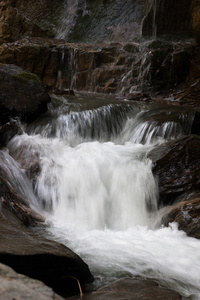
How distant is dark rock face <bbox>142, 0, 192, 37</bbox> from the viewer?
15125 mm

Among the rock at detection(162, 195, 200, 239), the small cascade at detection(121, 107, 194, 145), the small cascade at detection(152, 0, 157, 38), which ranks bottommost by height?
the rock at detection(162, 195, 200, 239)

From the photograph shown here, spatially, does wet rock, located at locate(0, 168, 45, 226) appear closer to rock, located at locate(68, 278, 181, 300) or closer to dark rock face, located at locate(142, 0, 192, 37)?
rock, located at locate(68, 278, 181, 300)

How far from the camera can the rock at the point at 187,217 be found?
4.05 metres

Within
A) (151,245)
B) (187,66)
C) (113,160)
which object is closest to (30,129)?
(113,160)

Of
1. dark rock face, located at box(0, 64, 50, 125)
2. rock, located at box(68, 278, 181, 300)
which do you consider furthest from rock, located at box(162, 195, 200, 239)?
dark rock face, located at box(0, 64, 50, 125)

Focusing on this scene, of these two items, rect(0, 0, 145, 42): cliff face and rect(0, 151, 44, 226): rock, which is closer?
rect(0, 151, 44, 226): rock

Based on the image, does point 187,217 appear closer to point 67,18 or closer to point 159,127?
point 159,127

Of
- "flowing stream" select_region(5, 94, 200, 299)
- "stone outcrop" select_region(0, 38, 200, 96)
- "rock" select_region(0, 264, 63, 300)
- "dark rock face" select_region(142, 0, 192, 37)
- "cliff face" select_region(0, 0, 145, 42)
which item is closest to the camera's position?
"rock" select_region(0, 264, 63, 300)

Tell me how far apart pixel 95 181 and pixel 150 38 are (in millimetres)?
12693

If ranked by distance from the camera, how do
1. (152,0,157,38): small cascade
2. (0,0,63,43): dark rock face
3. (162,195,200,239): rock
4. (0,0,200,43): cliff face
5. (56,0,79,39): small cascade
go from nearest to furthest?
1. (162,195,200,239): rock
2. (0,0,200,43): cliff face
3. (152,0,157,38): small cascade
4. (56,0,79,39): small cascade
5. (0,0,63,43): dark rock face

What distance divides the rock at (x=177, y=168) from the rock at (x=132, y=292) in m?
3.07

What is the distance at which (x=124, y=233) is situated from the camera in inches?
173

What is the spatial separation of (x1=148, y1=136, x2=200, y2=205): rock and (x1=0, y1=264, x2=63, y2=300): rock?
14.0 feet

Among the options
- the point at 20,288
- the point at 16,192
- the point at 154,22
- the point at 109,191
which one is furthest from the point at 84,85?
the point at 20,288
